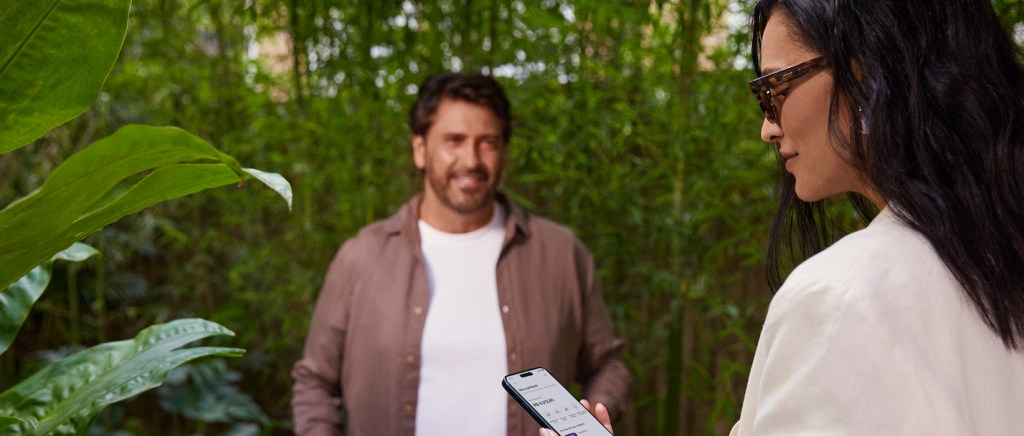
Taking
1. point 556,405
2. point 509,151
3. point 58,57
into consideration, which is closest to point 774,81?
point 556,405

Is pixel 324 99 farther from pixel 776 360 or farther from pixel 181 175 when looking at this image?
pixel 776 360

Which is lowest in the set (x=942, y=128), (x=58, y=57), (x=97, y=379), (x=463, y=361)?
(x=463, y=361)

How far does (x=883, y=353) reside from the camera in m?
0.76

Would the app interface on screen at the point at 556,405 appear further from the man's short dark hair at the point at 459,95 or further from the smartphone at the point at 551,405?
the man's short dark hair at the point at 459,95

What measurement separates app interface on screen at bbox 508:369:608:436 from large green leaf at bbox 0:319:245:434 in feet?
1.38

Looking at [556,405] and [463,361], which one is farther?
[463,361]

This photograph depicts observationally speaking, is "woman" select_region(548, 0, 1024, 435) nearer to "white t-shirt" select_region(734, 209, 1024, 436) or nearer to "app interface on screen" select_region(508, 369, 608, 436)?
"white t-shirt" select_region(734, 209, 1024, 436)

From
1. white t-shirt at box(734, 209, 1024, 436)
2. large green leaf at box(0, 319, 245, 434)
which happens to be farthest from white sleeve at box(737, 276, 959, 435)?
large green leaf at box(0, 319, 245, 434)

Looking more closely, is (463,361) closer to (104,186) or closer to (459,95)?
(459,95)

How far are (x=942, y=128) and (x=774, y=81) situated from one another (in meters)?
0.17

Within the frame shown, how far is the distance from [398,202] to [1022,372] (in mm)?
2316

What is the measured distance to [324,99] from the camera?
290 centimetres

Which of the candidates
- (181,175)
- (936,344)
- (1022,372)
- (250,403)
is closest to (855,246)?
(936,344)

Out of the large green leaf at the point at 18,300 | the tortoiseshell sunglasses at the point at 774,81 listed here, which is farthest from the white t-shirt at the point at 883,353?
the large green leaf at the point at 18,300
